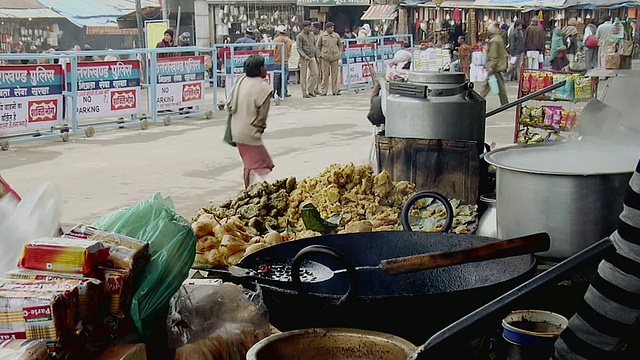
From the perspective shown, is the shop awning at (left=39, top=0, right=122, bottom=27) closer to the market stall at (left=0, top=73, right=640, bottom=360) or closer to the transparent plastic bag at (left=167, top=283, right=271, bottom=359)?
the market stall at (left=0, top=73, right=640, bottom=360)

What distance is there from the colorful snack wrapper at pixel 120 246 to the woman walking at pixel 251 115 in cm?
563

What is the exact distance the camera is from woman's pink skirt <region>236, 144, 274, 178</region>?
26.8 feet

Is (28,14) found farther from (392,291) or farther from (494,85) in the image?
(392,291)

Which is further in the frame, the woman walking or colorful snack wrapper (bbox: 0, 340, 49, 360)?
the woman walking

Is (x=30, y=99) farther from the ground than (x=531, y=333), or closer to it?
farther from the ground

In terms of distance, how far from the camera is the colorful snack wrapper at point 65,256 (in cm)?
221

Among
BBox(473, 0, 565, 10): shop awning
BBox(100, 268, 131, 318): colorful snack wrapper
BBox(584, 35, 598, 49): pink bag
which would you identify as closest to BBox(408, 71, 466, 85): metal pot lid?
BBox(100, 268, 131, 318): colorful snack wrapper

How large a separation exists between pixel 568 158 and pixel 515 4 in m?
24.3

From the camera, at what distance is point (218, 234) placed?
3693 mm

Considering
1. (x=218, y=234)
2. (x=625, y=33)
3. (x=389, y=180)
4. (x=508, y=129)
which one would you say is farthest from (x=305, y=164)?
(x=625, y=33)

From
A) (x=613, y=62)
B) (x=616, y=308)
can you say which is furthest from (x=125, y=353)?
(x=613, y=62)

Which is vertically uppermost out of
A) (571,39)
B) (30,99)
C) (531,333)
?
(571,39)

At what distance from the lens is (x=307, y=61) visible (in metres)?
19.9

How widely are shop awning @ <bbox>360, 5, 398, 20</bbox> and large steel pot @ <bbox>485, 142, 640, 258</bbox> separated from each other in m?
28.2
